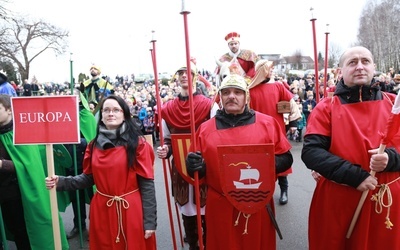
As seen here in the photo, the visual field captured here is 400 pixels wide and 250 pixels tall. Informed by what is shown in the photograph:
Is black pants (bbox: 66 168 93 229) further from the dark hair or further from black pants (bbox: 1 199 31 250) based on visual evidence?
the dark hair

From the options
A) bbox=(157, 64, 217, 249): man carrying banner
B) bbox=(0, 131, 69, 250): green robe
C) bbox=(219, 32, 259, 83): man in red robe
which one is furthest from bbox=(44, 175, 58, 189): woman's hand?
bbox=(219, 32, 259, 83): man in red robe

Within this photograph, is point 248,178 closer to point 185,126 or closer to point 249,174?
point 249,174

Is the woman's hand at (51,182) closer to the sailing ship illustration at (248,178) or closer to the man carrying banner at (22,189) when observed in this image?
the man carrying banner at (22,189)

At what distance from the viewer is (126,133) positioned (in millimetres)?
2615

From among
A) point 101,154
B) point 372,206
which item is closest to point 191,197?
point 101,154

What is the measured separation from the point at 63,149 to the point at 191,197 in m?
1.49

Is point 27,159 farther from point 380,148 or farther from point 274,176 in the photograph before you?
point 380,148

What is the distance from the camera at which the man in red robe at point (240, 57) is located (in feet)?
15.0

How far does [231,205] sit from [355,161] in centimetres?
86

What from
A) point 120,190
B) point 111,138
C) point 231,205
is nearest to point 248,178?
point 231,205

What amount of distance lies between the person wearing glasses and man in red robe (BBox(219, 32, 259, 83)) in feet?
7.79

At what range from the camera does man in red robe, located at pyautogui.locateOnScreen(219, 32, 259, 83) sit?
457cm

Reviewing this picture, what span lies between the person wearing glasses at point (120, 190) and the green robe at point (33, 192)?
60 centimetres

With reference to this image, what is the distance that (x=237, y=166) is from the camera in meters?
2.21
